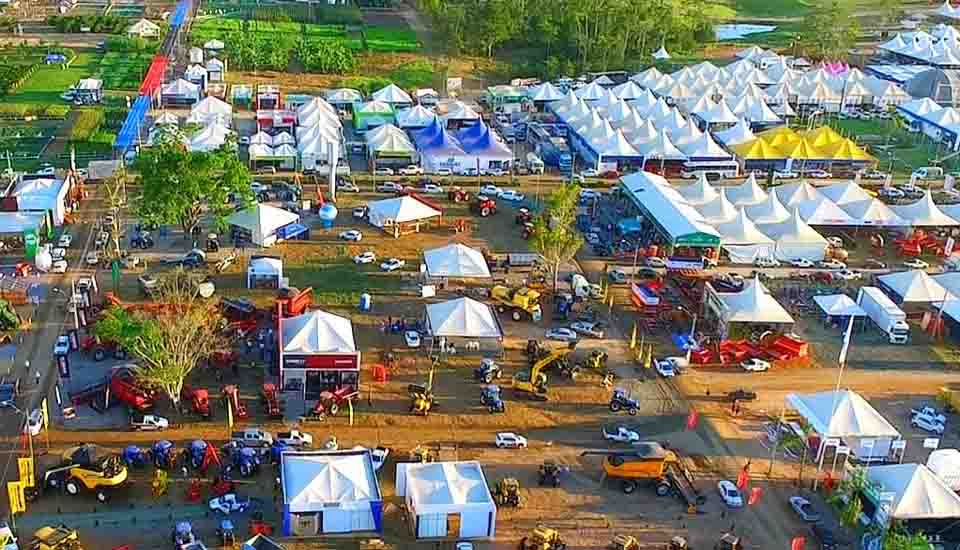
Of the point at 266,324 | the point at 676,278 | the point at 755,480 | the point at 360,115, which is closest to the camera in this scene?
the point at 755,480

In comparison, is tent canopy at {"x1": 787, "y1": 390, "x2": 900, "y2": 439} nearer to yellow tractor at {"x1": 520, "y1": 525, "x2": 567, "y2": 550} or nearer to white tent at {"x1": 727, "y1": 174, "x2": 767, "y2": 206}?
yellow tractor at {"x1": 520, "y1": 525, "x2": 567, "y2": 550}

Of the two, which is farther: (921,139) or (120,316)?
(921,139)

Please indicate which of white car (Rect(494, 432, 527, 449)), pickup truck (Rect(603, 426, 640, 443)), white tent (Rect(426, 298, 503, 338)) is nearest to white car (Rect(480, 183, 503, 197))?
white tent (Rect(426, 298, 503, 338))

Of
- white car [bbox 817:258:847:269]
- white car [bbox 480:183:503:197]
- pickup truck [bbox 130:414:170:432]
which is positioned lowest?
pickup truck [bbox 130:414:170:432]

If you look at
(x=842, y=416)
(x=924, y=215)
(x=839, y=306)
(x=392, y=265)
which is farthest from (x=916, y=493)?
(x=924, y=215)

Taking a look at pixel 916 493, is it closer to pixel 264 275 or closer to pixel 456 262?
pixel 456 262

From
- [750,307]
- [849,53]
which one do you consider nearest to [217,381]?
[750,307]

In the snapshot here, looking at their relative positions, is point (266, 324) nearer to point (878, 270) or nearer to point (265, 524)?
point (265, 524)
